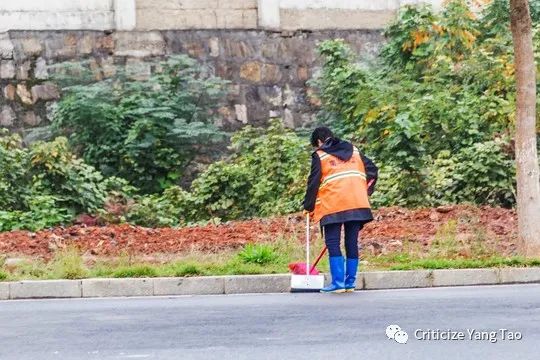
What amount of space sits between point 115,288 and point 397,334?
17.2ft

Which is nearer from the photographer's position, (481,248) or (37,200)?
(481,248)

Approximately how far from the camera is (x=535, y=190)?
15.7 metres

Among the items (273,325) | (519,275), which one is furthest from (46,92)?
(273,325)

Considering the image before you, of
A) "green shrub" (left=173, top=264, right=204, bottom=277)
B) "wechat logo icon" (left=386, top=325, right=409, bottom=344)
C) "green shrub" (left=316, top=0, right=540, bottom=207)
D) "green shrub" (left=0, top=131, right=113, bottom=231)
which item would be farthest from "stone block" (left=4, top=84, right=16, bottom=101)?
"wechat logo icon" (left=386, top=325, right=409, bottom=344)

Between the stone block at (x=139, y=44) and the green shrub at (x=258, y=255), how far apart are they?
10.7 m

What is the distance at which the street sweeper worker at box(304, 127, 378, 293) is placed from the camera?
13.7 metres

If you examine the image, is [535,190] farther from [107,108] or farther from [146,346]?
[107,108]

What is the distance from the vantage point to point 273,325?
1041 cm

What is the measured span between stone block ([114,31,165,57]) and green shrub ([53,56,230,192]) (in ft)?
1.88

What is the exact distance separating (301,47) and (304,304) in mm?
14904

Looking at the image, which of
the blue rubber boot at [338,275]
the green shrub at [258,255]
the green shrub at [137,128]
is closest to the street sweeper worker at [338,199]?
the blue rubber boot at [338,275]

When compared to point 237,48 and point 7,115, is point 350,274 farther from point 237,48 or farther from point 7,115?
point 237,48

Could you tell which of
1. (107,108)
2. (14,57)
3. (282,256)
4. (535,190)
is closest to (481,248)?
(535,190)

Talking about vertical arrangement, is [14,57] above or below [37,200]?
above
